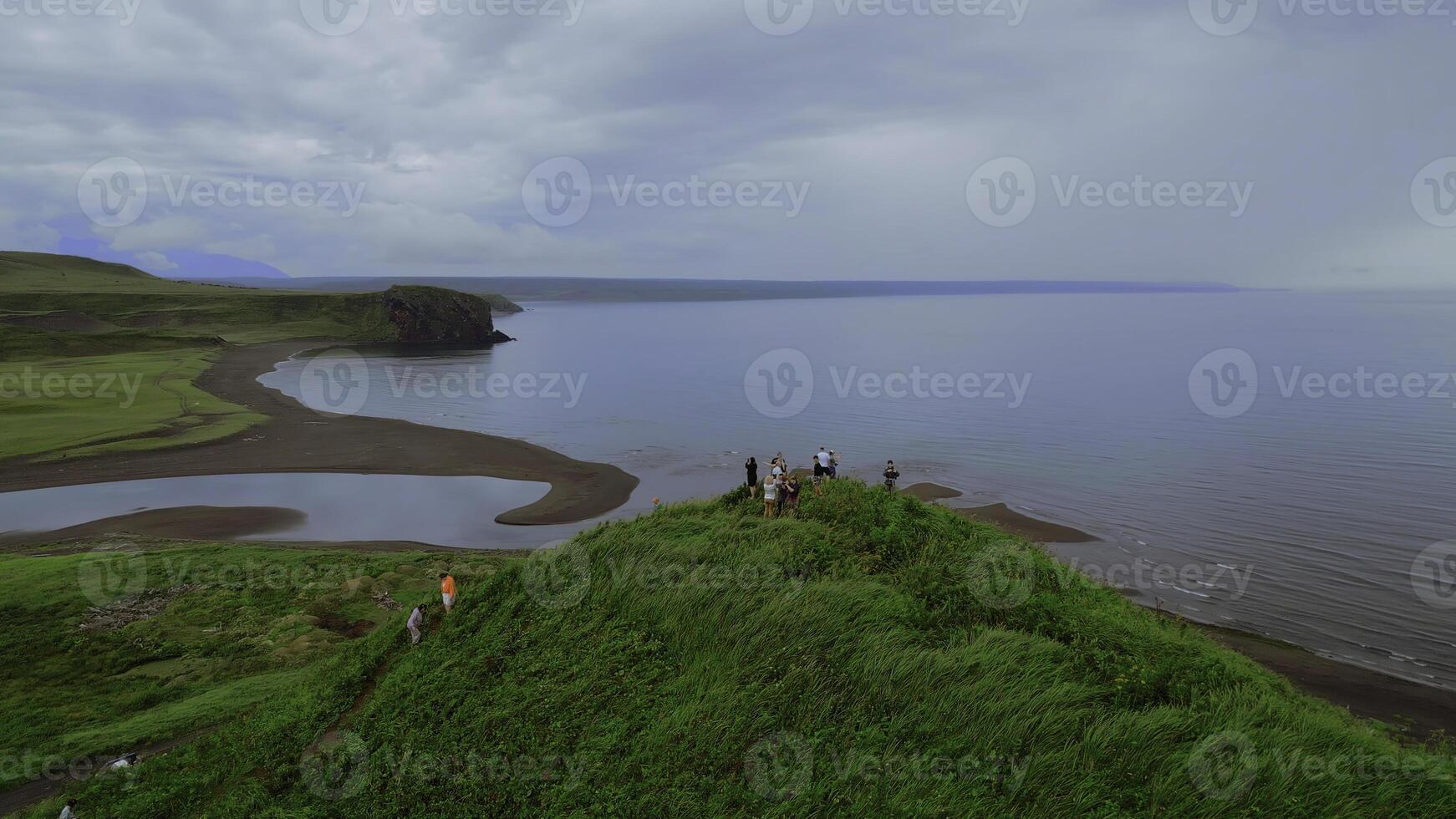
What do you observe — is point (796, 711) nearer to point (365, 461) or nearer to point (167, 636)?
point (167, 636)

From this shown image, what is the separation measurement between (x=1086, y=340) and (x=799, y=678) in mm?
146437

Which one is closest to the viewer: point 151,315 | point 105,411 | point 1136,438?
point 1136,438

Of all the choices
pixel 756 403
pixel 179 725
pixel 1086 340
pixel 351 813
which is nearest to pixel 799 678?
pixel 351 813

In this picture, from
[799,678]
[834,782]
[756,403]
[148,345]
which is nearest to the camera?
[834,782]

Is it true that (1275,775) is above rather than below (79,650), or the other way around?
above

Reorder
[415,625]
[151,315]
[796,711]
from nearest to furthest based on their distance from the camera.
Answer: [796,711], [415,625], [151,315]

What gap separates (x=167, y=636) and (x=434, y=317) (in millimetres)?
140509

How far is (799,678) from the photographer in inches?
548

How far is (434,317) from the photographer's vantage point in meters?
152

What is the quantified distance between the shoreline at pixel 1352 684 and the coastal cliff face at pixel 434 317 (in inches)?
5827

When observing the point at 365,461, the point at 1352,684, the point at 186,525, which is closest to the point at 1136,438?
the point at 1352,684

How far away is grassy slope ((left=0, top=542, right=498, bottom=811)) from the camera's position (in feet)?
56.8

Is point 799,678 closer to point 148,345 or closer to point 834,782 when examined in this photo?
point 834,782

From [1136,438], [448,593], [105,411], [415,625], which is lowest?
[105,411]
